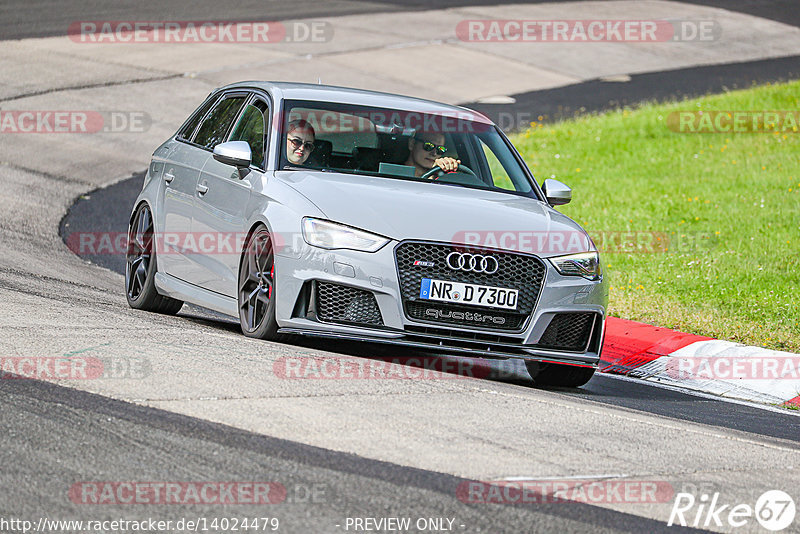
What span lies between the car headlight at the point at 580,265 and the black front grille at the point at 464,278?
0.17 meters

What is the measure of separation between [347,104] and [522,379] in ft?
7.46

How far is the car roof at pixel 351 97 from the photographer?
29.0ft

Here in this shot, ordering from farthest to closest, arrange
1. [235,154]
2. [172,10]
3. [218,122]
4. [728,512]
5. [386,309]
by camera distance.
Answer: [172,10] < [218,122] < [235,154] < [386,309] < [728,512]

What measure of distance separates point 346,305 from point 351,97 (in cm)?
218

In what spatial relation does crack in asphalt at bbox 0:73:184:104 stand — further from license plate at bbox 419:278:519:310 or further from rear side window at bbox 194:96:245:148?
license plate at bbox 419:278:519:310

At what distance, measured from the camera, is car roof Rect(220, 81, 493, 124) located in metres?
8.85

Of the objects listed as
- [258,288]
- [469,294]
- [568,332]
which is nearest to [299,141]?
[258,288]

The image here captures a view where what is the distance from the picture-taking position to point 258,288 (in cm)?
777

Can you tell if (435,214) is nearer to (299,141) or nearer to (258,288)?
(258,288)

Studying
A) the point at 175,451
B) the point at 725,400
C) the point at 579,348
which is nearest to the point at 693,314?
the point at 725,400

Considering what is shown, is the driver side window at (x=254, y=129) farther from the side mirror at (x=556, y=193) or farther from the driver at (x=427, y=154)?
the side mirror at (x=556, y=193)

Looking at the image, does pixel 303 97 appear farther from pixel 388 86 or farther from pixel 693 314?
pixel 388 86

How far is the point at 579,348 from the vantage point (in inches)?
312

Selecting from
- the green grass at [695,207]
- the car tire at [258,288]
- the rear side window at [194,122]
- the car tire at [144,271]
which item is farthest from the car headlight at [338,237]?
the green grass at [695,207]
